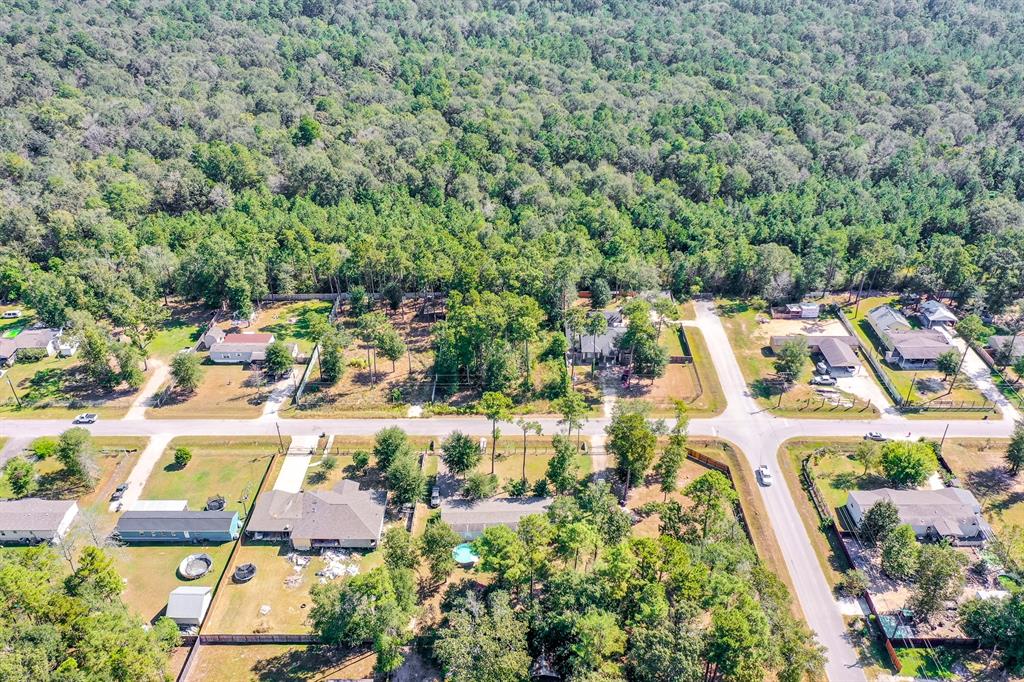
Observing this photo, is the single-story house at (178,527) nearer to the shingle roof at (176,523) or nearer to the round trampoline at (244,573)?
the shingle roof at (176,523)

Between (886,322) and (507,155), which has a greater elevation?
(507,155)

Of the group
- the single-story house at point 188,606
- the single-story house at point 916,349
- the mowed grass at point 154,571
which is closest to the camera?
the single-story house at point 188,606

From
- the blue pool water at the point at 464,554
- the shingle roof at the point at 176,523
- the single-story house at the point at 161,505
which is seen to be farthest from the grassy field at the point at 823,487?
the single-story house at the point at 161,505

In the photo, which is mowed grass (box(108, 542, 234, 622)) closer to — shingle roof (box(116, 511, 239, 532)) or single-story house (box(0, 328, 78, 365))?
shingle roof (box(116, 511, 239, 532))

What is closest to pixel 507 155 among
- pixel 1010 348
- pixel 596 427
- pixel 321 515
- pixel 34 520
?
pixel 596 427

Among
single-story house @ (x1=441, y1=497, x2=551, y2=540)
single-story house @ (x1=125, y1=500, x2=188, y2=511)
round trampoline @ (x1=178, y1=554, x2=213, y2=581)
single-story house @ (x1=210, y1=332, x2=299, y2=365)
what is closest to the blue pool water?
single-story house @ (x1=441, y1=497, x2=551, y2=540)

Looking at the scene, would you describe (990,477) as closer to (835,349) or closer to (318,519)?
(835,349)
